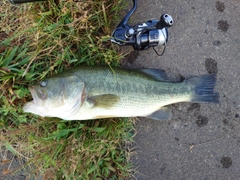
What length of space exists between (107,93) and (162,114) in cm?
81

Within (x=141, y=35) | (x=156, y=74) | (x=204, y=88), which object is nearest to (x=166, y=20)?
(x=141, y=35)

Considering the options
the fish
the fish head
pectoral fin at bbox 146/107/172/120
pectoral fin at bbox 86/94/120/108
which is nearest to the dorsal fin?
the fish

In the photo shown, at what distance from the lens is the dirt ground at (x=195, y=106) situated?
311 cm

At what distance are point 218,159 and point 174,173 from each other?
638 mm

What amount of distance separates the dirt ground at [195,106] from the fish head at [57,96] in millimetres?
903

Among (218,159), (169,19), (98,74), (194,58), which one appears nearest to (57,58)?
(98,74)

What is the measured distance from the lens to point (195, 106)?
317 centimetres

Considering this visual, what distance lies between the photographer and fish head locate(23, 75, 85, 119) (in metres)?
2.38

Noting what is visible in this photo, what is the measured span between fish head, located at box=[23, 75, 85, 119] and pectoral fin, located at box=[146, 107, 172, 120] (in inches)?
37.0

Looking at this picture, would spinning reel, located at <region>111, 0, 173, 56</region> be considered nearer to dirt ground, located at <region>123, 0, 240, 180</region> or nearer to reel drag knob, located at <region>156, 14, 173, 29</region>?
reel drag knob, located at <region>156, 14, 173, 29</region>

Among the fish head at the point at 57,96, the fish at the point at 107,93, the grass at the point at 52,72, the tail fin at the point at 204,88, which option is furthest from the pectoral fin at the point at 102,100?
the tail fin at the point at 204,88

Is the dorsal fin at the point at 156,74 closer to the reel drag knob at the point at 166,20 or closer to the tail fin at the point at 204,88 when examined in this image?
the tail fin at the point at 204,88

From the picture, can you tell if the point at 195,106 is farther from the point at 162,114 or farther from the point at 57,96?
the point at 57,96

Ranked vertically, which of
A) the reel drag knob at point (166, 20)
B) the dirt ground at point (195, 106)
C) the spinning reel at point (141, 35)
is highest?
the reel drag knob at point (166, 20)
